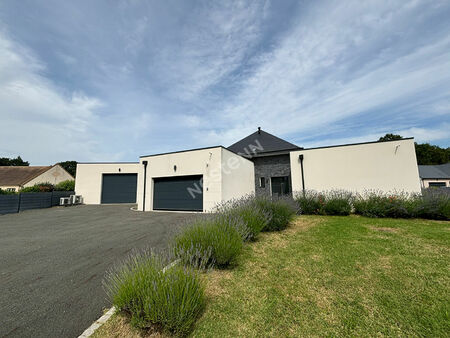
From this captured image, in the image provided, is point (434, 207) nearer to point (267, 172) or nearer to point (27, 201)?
point (267, 172)

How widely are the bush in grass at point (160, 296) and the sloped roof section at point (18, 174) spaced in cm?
3022

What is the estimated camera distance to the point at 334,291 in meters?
2.50

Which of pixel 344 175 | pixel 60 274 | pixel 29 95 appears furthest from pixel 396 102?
pixel 29 95

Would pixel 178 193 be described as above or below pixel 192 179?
below

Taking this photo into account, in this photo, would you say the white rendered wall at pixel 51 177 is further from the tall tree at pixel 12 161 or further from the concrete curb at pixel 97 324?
the tall tree at pixel 12 161

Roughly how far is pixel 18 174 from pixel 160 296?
114ft

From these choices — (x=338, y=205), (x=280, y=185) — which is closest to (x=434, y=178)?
(x=280, y=185)

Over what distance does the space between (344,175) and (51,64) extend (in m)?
14.9

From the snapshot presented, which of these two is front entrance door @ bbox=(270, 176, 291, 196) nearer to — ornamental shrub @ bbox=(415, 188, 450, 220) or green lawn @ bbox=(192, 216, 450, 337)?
ornamental shrub @ bbox=(415, 188, 450, 220)

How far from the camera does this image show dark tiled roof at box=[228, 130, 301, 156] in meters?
14.3

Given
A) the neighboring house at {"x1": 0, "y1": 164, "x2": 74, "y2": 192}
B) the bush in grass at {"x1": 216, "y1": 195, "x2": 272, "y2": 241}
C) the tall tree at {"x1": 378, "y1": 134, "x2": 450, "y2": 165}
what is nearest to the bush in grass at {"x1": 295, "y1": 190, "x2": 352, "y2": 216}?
the bush in grass at {"x1": 216, "y1": 195, "x2": 272, "y2": 241}

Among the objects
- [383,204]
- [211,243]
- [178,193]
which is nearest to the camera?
[211,243]

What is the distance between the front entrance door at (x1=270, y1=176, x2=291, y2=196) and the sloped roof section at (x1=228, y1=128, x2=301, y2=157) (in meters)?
2.19

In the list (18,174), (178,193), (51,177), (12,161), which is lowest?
(178,193)
